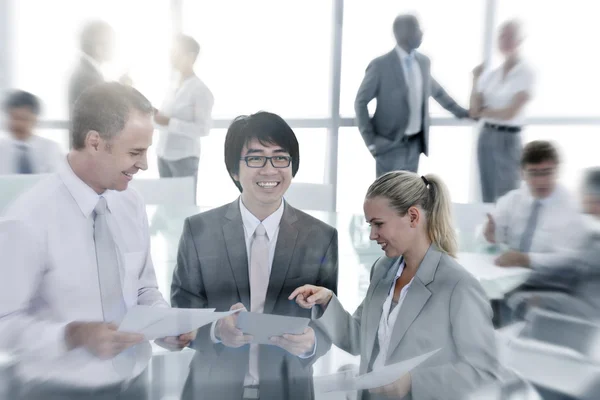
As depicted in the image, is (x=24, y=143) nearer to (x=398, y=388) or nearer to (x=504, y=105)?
(x=398, y=388)

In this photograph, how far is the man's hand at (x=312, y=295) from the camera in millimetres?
972

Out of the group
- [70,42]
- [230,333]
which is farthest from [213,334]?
[70,42]

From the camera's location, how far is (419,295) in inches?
33.7

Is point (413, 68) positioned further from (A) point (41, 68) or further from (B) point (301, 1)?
(A) point (41, 68)

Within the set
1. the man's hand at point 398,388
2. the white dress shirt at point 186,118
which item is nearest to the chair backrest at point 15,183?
the white dress shirt at point 186,118

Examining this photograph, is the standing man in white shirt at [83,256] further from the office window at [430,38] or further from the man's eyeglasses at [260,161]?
the office window at [430,38]

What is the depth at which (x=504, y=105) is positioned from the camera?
5.09ft

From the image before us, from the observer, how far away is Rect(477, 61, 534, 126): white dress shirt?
147 cm

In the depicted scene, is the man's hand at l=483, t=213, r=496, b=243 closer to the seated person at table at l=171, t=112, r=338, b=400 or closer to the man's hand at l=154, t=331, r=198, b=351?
the seated person at table at l=171, t=112, r=338, b=400

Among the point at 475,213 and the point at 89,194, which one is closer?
the point at 89,194

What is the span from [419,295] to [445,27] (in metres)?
0.89

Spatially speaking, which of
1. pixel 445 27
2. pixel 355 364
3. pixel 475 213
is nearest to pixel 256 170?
pixel 355 364

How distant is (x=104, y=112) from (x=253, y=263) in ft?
1.27

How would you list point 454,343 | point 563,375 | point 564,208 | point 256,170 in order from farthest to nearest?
point 564,208 → point 563,375 → point 256,170 → point 454,343
